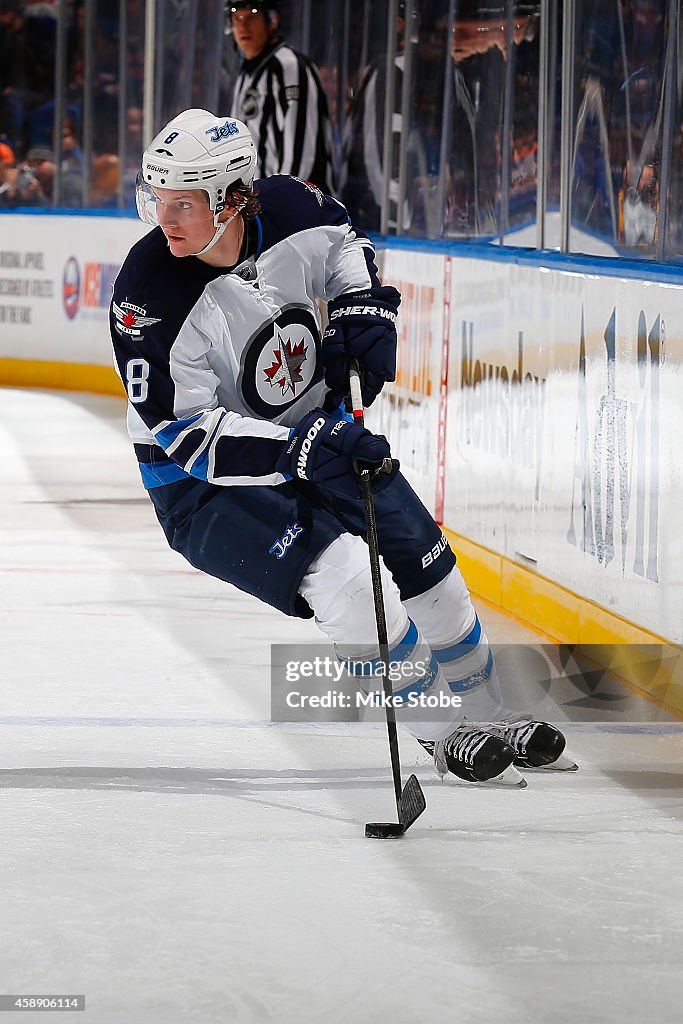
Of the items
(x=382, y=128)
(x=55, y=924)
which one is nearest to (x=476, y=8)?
(x=382, y=128)

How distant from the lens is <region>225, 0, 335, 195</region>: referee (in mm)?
7541

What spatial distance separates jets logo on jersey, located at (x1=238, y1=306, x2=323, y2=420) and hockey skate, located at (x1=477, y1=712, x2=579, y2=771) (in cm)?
75

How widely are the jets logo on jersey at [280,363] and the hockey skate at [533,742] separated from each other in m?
0.75

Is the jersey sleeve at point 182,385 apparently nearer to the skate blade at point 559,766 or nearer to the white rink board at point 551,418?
the skate blade at point 559,766

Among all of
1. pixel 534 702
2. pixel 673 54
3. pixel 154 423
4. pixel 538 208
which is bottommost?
pixel 534 702

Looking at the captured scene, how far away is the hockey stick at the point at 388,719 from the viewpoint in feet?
10.6

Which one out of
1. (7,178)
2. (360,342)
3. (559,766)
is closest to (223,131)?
(360,342)

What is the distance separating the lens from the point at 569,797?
3490 mm

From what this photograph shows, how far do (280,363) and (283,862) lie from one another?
0.97 metres

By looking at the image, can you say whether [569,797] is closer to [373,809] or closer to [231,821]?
[373,809]

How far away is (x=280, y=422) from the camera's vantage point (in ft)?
11.7

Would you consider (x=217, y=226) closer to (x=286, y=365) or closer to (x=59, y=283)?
(x=286, y=365)

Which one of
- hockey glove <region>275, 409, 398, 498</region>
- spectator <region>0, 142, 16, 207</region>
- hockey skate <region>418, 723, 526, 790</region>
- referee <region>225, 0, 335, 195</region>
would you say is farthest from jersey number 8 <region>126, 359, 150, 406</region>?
spectator <region>0, 142, 16, 207</region>

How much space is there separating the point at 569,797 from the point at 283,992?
1141 millimetres
